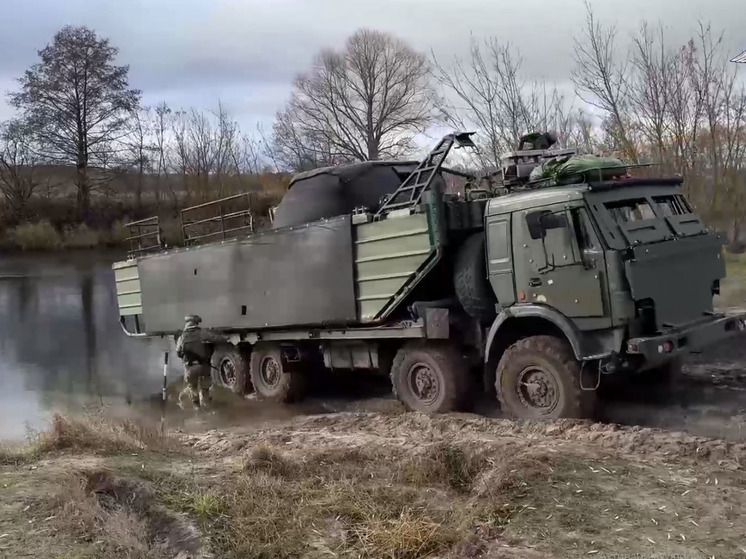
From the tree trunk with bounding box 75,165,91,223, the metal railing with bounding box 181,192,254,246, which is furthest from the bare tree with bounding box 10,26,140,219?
the metal railing with bounding box 181,192,254,246

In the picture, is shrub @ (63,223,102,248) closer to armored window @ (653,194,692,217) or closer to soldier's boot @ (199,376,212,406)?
soldier's boot @ (199,376,212,406)

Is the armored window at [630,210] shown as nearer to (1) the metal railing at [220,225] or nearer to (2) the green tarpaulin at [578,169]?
(2) the green tarpaulin at [578,169]

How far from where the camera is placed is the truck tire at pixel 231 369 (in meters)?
12.9

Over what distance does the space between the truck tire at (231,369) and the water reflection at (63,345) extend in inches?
59.5

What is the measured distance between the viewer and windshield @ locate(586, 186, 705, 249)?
Result: 7.92 m

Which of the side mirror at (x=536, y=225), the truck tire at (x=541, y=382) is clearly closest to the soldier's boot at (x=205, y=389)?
the truck tire at (x=541, y=382)

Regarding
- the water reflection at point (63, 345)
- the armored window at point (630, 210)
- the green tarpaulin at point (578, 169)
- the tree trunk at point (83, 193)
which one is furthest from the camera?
the tree trunk at point (83, 193)

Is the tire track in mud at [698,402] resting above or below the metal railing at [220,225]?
below

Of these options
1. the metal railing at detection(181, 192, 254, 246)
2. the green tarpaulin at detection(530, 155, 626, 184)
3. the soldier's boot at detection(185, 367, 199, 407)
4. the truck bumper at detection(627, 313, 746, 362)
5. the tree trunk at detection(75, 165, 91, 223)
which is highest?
the tree trunk at detection(75, 165, 91, 223)

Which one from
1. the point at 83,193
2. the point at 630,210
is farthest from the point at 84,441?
the point at 83,193

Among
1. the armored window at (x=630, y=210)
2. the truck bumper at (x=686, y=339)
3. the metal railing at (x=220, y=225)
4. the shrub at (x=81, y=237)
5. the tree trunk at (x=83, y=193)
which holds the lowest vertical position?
the truck bumper at (x=686, y=339)

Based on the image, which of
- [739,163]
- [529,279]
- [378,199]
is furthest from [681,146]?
[529,279]

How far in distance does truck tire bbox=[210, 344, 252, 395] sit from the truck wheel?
3779 mm

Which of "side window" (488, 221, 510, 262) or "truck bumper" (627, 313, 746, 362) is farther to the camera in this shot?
"side window" (488, 221, 510, 262)
